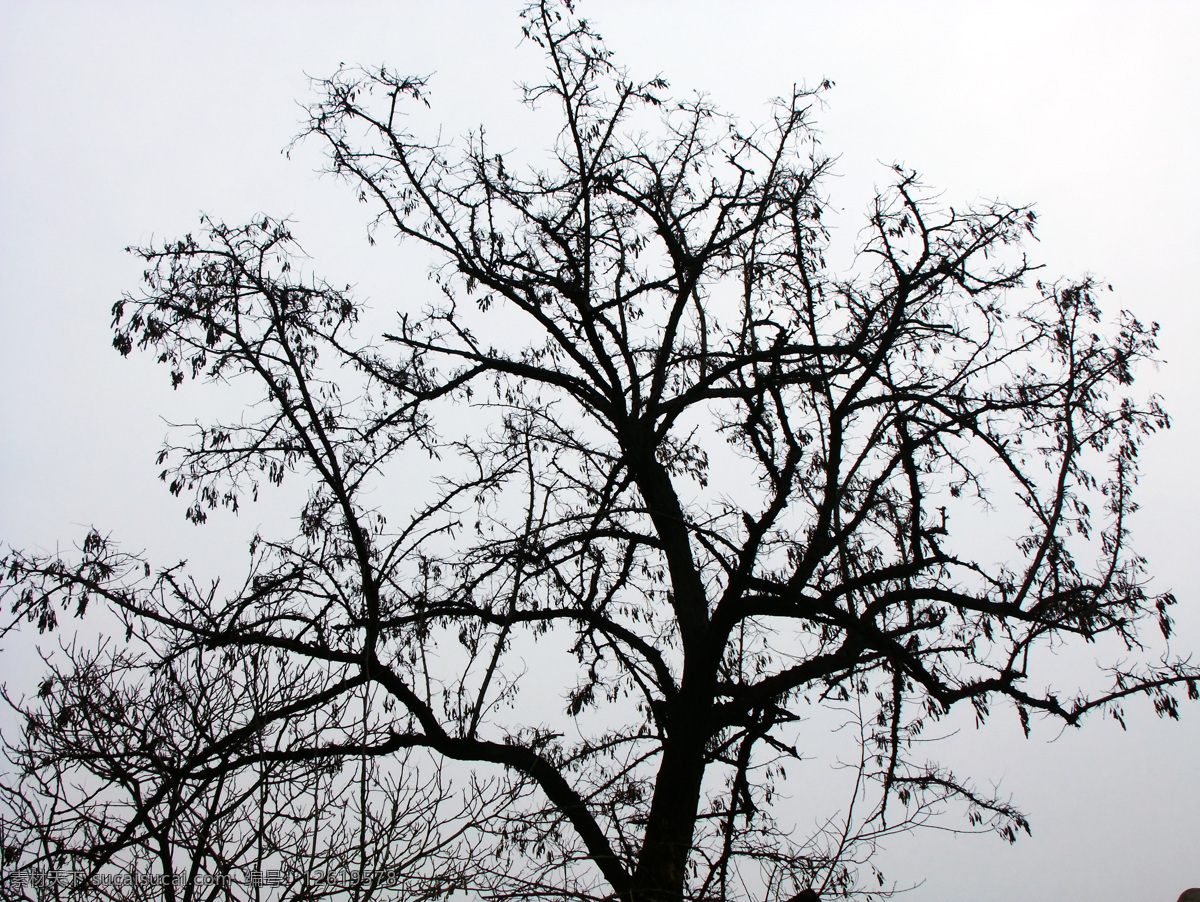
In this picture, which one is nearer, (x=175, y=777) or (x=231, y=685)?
(x=175, y=777)

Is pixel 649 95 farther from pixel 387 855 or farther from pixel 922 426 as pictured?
pixel 387 855

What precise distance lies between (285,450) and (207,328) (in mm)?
1254

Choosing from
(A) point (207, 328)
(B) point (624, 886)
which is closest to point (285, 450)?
(A) point (207, 328)

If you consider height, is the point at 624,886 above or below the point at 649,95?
below

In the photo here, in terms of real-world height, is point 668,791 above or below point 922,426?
below

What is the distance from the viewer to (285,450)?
26.9ft

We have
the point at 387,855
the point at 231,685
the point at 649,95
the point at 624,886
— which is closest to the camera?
the point at 387,855

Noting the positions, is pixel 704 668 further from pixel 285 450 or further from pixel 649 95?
pixel 649 95

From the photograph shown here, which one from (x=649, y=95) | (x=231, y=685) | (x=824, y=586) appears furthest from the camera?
(x=649, y=95)

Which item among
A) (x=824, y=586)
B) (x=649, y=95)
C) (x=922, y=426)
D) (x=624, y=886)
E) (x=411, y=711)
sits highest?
(x=649, y=95)

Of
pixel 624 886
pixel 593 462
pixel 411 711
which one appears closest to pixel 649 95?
pixel 593 462

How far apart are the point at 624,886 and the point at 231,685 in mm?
3420

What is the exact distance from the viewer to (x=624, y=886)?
7043 mm

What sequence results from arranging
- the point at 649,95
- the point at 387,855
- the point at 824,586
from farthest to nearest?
the point at 649,95, the point at 824,586, the point at 387,855
